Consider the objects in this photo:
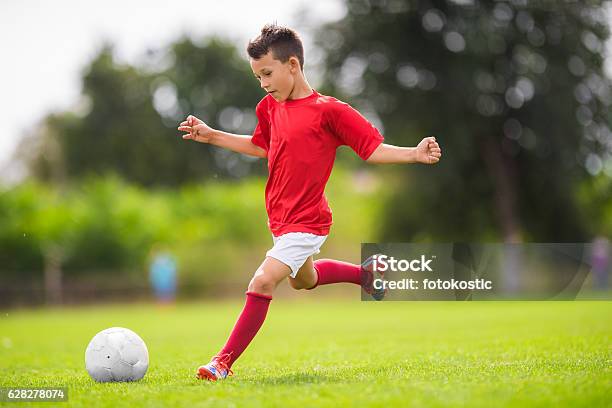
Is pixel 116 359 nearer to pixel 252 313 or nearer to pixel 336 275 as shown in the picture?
pixel 252 313

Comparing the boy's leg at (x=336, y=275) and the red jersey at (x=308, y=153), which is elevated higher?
the red jersey at (x=308, y=153)

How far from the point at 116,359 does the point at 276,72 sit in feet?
6.99

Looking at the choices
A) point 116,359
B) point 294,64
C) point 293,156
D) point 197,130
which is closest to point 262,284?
point 293,156

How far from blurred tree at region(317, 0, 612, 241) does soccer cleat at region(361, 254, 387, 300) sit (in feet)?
52.3

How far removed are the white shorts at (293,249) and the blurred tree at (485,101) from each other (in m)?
16.7

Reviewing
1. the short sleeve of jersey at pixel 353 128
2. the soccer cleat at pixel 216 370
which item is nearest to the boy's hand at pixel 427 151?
the short sleeve of jersey at pixel 353 128

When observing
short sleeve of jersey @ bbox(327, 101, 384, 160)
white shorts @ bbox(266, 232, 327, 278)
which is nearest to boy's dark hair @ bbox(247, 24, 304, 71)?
short sleeve of jersey @ bbox(327, 101, 384, 160)

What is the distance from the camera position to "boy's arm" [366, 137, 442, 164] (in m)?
4.76

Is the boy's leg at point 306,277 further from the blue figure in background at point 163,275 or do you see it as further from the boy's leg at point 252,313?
the blue figure in background at point 163,275

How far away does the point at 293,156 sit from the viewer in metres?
4.99

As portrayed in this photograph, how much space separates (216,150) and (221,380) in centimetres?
3848

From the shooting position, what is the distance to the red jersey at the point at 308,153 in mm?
4965

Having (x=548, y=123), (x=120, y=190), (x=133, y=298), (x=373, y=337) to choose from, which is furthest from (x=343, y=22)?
(x=373, y=337)

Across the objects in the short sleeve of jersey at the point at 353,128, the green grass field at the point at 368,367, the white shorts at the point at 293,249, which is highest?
the short sleeve of jersey at the point at 353,128
